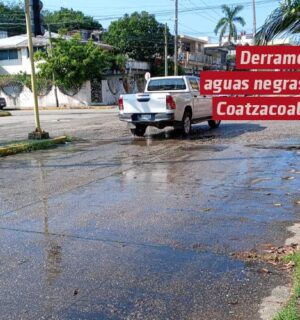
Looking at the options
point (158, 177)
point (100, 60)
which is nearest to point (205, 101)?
point (158, 177)

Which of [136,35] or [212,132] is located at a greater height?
[136,35]

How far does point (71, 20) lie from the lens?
216 feet


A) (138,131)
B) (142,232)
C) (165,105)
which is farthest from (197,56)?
(142,232)

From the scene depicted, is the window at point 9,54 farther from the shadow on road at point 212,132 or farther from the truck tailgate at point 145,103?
the truck tailgate at point 145,103

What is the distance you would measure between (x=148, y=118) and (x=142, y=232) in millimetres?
8895

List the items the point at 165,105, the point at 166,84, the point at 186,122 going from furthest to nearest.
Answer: the point at 166,84
the point at 186,122
the point at 165,105

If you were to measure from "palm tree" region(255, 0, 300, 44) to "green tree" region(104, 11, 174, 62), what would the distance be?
48.1 metres

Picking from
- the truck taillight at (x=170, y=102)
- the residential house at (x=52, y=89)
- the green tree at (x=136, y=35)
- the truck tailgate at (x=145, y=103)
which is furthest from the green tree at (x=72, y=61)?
the truck taillight at (x=170, y=102)

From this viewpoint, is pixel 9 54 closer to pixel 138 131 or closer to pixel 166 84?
pixel 166 84

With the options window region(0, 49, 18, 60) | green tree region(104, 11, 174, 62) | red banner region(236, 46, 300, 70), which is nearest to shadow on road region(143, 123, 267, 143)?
red banner region(236, 46, 300, 70)

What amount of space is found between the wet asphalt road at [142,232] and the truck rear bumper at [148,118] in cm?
311

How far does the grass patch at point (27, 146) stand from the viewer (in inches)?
469

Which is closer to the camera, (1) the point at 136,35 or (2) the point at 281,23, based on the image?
(2) the point at 281,23

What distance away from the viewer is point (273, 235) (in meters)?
5.20
